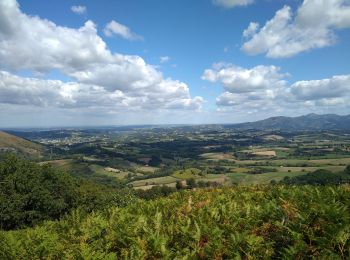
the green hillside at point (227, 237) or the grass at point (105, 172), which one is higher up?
the green hillside at point (227, 237)

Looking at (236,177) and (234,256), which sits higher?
(234,256)

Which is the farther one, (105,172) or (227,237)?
(105,172)

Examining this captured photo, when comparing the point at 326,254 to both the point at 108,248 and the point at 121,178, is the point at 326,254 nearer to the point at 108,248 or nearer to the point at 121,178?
the point at 108,248

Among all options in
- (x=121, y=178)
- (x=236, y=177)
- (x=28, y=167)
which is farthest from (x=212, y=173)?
(x=28, y=167)

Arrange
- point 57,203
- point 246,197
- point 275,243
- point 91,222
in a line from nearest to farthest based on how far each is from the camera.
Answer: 1. point 275,243
2. point 91,222
3. point 246,197
4. point 57,203

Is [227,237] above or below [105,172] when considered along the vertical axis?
above

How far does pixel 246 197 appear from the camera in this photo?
774 inches

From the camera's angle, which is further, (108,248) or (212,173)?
(212,173)

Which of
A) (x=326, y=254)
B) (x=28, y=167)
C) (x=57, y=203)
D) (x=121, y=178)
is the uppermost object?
(x=326, y=254)

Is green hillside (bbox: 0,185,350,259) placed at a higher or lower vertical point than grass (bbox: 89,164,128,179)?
higher

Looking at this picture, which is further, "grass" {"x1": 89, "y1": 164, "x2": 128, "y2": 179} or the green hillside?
"grass" {"x1": 89, "y1": 164, "x2": 128, "y2": 179}

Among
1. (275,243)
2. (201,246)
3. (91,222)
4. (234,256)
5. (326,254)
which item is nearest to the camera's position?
(326,254)

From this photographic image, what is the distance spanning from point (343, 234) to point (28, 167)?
56.0 metres

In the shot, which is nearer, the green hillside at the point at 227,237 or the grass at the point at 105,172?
the green hillside at the point at 227,237
